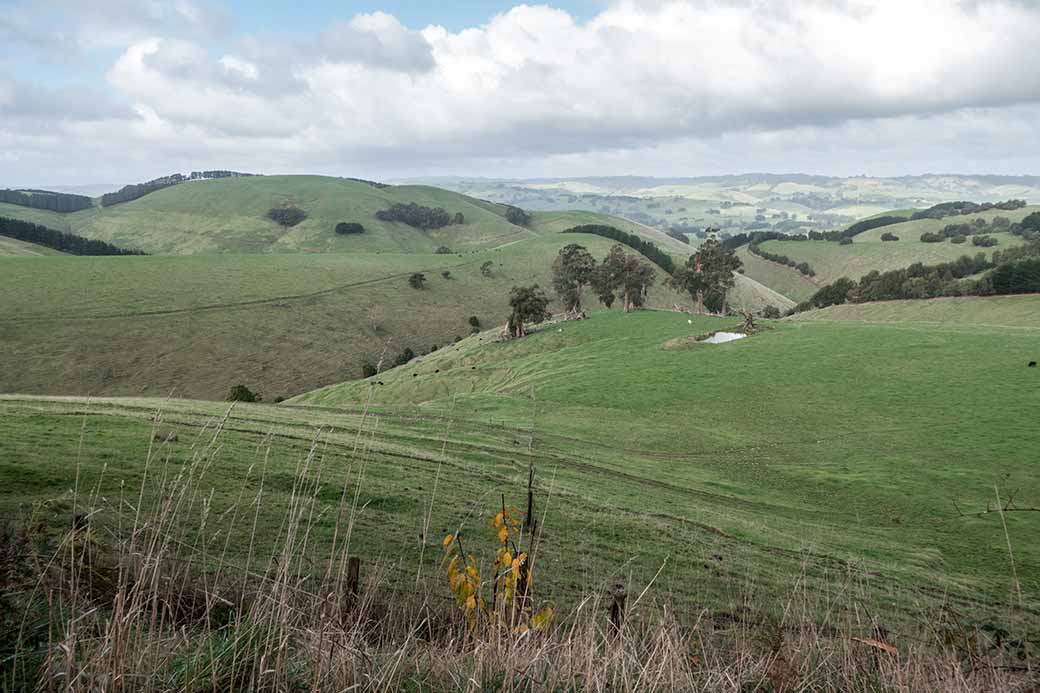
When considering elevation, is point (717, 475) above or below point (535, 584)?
below

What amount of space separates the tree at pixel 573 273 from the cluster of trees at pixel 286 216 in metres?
119

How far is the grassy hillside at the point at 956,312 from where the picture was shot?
61.1 m

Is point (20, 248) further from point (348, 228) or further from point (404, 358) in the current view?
point (404, 358)

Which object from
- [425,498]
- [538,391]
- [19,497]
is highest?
[19,497]

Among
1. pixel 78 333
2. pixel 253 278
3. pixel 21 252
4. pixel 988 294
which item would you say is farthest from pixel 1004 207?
pixel 21 252

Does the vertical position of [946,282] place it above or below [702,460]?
above

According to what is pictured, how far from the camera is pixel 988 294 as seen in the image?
70125 millimetres

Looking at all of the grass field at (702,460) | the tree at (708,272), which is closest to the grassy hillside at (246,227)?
the tree at (708,272)

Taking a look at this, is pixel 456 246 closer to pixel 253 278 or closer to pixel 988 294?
pixel 253 278

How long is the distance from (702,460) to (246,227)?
168203 mm

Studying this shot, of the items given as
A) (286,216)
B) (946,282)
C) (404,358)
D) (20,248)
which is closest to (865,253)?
(946,282)

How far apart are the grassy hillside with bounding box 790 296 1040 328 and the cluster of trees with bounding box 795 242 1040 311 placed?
1969 mm

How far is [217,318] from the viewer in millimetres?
79875

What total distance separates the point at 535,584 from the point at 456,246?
577 ft
